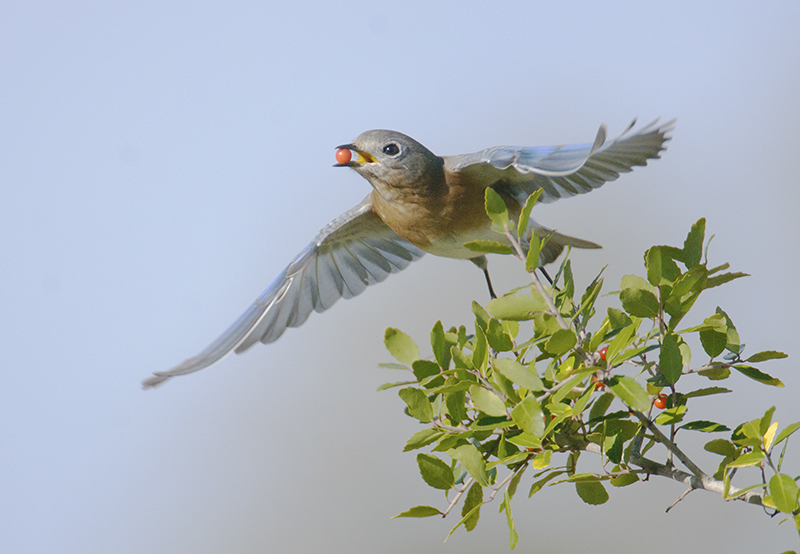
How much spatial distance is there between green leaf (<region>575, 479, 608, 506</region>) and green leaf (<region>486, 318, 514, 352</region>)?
0.35 metres

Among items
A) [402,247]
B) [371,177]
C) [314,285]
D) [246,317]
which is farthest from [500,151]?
[246,317]

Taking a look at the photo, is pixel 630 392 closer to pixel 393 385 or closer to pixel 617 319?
pixel 617 319

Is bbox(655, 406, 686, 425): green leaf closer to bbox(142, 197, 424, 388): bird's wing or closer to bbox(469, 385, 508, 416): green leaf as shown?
bbox(469, 385, 508, 416): green leaf

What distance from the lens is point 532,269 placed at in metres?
1.49

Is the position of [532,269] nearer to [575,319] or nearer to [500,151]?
[575,319]

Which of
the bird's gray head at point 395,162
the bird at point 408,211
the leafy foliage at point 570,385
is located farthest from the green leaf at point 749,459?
the bird's gray head at point 395,162

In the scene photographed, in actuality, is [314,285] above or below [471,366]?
above

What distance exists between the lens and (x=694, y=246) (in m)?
1.60

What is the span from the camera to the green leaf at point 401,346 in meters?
1.73

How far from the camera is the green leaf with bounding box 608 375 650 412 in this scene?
1.34 meters

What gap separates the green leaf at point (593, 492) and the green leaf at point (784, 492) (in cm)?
45

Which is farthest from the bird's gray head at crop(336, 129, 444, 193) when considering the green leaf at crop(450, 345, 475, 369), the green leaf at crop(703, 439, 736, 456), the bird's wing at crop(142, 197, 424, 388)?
the green leaf at crop(703, 439, 736, 456)

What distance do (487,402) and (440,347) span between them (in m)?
0.19

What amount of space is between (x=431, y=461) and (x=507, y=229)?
554 millimetres
